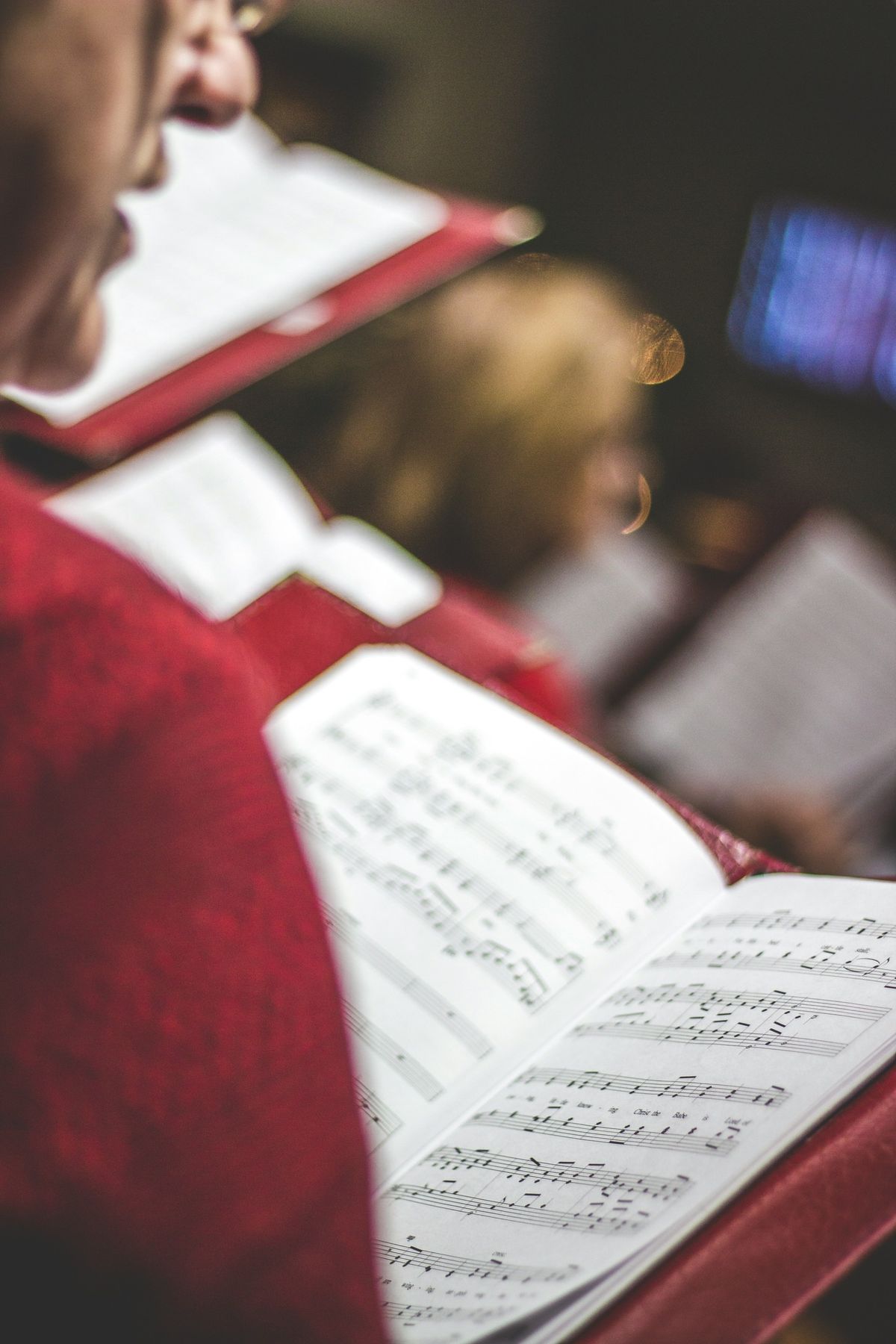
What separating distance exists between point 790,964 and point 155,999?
0.95ft

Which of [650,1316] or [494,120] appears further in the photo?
[494,120]

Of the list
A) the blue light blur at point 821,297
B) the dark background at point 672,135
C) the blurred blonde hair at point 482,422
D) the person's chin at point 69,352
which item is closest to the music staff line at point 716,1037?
the person's chin at point 69,352

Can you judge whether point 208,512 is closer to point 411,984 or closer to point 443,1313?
point 411,984

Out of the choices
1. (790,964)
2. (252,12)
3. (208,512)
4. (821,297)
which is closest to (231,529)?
(208,512)

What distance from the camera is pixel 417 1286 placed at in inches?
16.3

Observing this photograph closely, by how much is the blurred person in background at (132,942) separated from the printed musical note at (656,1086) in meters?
0.18

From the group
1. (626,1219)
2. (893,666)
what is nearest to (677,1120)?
(626,1219)

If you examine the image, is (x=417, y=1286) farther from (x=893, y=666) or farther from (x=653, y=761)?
(x=893, y=666)

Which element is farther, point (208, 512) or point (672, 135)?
point (672, 135)

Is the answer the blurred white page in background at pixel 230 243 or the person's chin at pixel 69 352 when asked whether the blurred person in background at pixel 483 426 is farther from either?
the person's chin at pixel 69 352

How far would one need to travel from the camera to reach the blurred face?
0.84ft

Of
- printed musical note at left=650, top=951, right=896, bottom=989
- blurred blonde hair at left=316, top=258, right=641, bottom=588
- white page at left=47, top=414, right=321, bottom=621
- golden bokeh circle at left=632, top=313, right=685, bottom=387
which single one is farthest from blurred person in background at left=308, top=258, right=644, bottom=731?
printed musical note at left=650, top=951, right=896, bottom=989

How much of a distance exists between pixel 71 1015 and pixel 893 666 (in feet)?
6.30

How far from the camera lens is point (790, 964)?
440 millimetres
